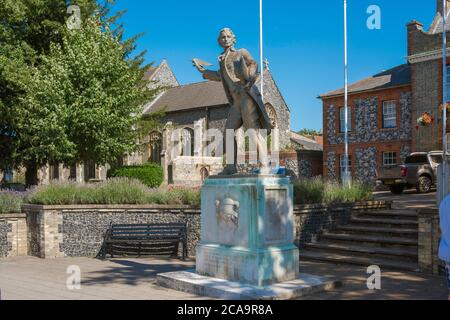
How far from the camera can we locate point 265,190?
7.87 m

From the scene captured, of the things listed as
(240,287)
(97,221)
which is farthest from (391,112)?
(240,287)

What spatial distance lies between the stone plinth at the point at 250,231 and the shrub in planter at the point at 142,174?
1826cm

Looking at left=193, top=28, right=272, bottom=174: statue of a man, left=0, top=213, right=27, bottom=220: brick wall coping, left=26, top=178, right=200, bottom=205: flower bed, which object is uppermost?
left=193, top=28, right=272, bottom=174: statue of a man

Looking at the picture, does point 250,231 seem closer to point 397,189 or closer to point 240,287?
point 240,287

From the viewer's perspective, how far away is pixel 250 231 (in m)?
7.80

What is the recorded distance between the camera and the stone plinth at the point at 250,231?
7750 mm

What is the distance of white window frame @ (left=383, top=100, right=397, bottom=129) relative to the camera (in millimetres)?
29731

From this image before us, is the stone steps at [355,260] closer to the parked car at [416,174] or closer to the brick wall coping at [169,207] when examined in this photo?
the brick wall coping at [169,207]

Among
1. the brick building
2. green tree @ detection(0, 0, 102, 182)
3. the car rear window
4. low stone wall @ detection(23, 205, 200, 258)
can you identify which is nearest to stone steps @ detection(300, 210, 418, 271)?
low stone wall @ detection(23, 205, 200, 258)

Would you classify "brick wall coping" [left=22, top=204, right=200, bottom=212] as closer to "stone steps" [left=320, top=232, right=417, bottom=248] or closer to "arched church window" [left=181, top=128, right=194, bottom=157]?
"stone steps" [left=320, top=232, right=417, bottom=248]

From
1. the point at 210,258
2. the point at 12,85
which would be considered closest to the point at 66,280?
the point at 210,258

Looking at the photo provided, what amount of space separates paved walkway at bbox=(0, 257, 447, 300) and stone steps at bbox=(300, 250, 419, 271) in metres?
0.23

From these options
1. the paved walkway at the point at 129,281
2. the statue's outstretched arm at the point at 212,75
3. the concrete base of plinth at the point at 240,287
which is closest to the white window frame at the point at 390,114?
→ the paved walkway at the point at 129,281

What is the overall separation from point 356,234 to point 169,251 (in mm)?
4663
